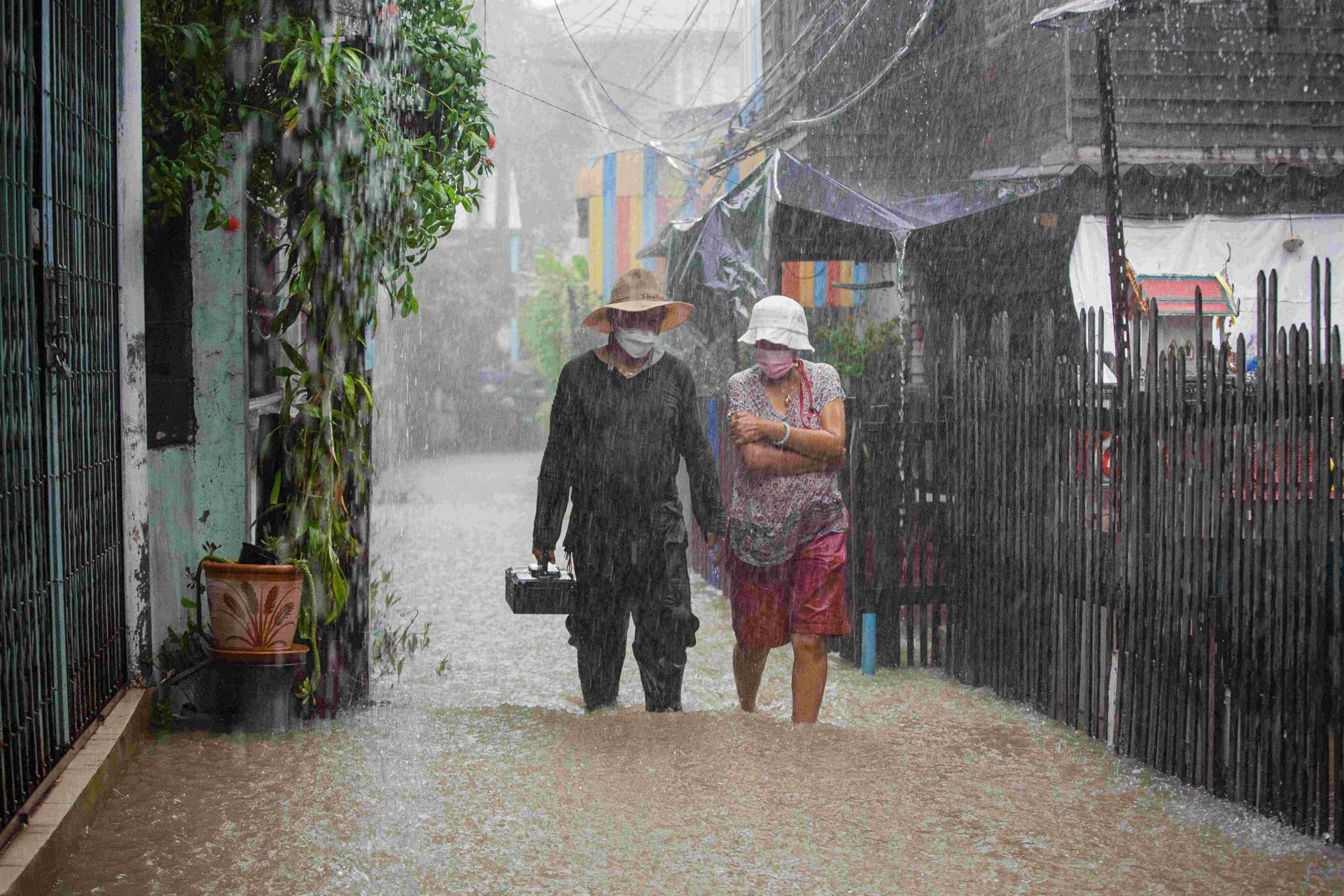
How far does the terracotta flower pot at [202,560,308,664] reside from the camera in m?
5.68

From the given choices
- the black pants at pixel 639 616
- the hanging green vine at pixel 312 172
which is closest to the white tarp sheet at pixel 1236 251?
the black pants at pixel 639 616

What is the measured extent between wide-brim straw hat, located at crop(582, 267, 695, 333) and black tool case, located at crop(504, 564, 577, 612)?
1189 mm

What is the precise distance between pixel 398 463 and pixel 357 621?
2254 centimetres

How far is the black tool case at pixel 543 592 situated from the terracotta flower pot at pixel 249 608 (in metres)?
1.02

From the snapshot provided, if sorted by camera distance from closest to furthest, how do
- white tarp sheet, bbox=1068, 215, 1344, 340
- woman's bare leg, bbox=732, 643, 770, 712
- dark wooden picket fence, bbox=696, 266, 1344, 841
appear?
dark wooden picket fence, bbox=696, 266, 1344, 841 → woman's bare leg, bbox=732, 643, 770, 712 → white tarp sheet, bbox=1068, 215, 1344, 340

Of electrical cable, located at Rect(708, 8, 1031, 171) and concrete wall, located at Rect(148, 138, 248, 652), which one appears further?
electrical cable, located at Rect(708, 8, 1031, 171)

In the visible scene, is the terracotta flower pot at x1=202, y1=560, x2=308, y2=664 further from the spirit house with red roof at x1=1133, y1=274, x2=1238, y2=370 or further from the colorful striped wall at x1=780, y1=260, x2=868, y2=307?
the colorful striped wall at x1=780, y1=260, x2=868, y2=307

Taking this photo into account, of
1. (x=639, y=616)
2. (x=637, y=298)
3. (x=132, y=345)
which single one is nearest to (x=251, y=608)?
(x=132, y=345)

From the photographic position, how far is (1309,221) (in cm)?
1302

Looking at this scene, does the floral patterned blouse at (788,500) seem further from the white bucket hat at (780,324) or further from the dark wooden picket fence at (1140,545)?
the dark wooden picket fence at (1140,545)

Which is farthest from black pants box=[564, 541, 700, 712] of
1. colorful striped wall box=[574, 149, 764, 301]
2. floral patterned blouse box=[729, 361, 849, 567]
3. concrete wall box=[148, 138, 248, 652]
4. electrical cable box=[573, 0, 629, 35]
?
colorful striped wall box=[574, 149, 764, 301]

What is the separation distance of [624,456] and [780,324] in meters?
0.93

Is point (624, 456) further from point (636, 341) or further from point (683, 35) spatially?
point (683, 35)

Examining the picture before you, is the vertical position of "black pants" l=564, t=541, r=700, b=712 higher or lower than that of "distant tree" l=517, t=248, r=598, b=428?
lower
